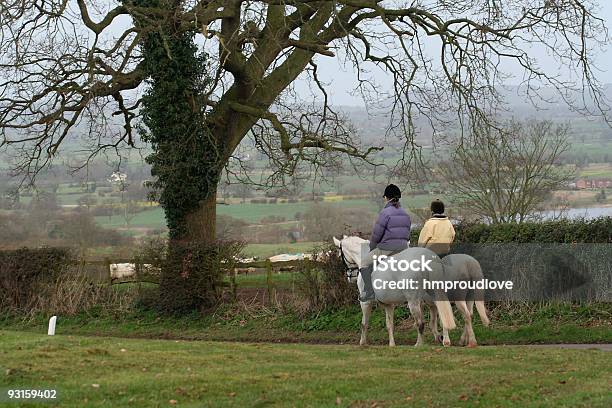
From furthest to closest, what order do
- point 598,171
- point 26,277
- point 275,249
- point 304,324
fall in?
point 598,171 → point 275,249 → point 26,277 → point 304,324

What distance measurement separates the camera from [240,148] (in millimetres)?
28391

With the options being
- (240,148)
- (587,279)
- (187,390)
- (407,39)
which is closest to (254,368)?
(187,390)

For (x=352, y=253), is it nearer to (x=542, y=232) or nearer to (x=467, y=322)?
(x=467, y=322)

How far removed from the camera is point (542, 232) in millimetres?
20188

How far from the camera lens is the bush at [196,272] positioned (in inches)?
963

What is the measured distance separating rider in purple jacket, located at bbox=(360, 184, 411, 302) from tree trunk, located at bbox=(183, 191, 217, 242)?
10.7 metres

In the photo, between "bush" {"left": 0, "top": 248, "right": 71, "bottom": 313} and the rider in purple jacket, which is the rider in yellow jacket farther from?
"bush" {"left": 0, "top": 248, "right": 71, "bottom": 313}

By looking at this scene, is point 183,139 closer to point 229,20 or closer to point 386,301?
point 229,20

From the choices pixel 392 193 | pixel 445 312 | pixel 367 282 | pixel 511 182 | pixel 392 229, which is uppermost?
pixel 511 182

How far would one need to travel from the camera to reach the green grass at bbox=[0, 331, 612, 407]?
10.0 meters

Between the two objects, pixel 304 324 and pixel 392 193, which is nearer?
pixel 392 193

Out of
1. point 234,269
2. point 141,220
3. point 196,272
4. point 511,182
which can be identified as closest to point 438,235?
point 234,269

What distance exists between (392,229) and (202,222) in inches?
455

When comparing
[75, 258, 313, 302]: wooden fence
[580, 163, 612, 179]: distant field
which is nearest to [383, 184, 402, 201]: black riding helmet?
[75, 258, 313, 302]: wooden fence
